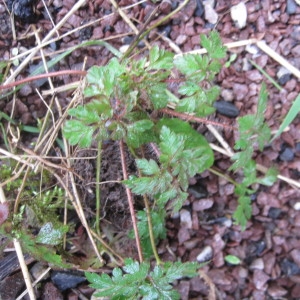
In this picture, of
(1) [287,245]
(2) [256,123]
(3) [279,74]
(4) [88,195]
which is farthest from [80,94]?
(1) [287,245]

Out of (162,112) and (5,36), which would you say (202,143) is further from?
(5,36)

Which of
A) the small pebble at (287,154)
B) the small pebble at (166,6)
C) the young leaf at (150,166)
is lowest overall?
the small pebble at (287,154)

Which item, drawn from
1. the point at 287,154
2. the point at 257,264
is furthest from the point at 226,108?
the point at 257,264

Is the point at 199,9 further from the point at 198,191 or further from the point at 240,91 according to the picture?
the point at 198,191

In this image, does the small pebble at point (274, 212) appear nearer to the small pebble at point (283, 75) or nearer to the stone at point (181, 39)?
the small pebble at point (283, 75)

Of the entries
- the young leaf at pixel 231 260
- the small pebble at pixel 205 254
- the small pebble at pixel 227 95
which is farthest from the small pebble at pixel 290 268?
the small pebble at pixel 227 95

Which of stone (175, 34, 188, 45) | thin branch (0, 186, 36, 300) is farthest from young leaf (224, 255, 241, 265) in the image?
stone (175, 34, 188, 45)
